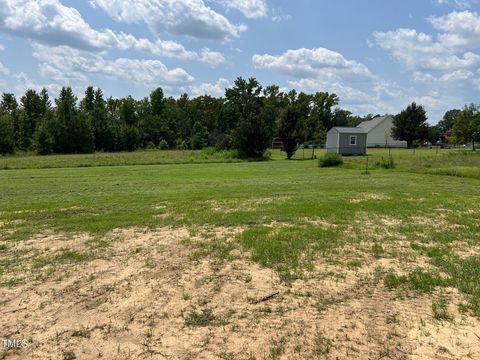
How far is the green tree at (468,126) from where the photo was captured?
47000 millimetres

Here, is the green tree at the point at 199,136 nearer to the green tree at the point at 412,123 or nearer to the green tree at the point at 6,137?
the green tree at the point at 6,137

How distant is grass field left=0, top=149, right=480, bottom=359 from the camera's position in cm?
365

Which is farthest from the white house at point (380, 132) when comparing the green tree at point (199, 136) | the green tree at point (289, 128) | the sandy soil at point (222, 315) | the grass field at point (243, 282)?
the sandy soil at point (222, 315)

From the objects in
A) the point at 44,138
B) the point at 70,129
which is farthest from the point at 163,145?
the point at 44,138

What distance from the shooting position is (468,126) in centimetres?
4766

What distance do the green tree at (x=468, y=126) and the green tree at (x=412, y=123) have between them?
11.1 m

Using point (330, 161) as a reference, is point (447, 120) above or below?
above

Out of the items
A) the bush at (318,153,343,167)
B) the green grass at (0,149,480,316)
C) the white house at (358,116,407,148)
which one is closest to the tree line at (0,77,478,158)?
the white house at (358,116,407,148)

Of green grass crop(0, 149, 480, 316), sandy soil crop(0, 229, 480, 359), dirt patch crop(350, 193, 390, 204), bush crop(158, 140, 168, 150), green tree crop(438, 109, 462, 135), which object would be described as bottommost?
sandy soil crop(0, 229, 480, 359)

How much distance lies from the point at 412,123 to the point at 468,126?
589 inches

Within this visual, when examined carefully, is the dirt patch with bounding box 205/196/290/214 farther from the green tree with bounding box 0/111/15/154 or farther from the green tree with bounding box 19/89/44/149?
the green tree with bounding box 19/89/44/149

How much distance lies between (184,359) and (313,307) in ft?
5.14

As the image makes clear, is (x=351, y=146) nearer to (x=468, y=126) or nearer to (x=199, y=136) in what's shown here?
(x=468, y=126)

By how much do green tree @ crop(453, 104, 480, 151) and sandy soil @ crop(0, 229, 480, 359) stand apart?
49.0m
